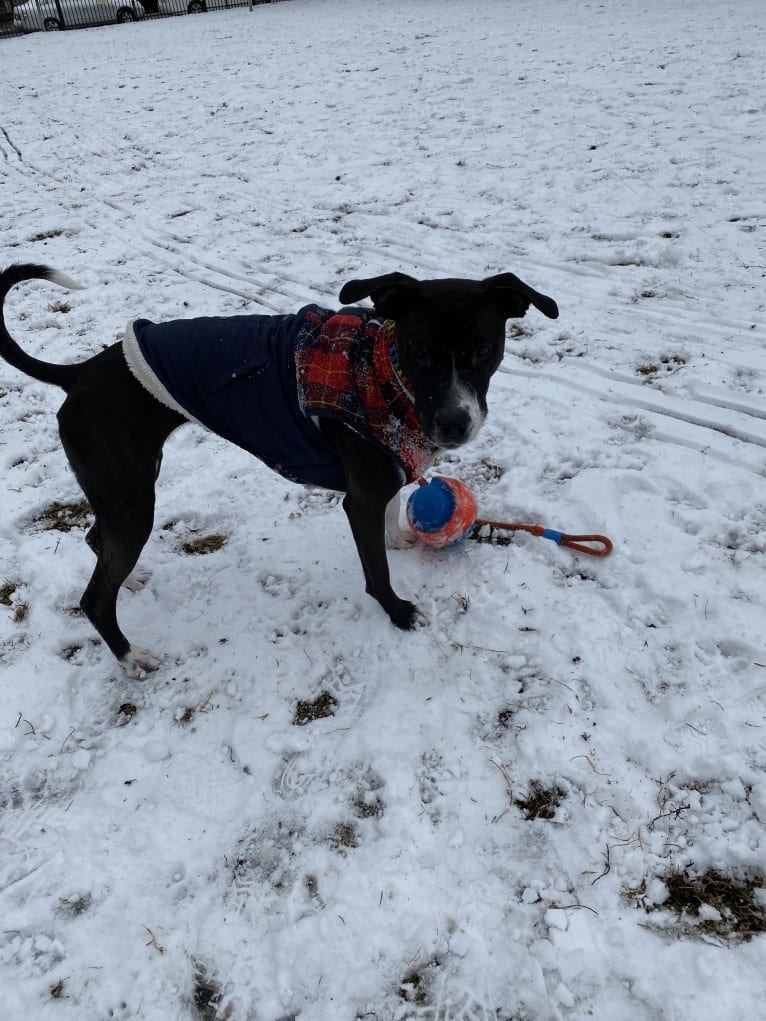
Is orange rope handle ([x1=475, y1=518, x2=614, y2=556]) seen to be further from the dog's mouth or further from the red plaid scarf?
the dog's mouth

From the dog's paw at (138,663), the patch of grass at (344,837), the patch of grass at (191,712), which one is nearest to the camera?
the patch of grass at (344,837)

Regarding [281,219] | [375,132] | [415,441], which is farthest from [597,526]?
[375,132]

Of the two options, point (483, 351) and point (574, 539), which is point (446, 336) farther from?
point (574, 539)

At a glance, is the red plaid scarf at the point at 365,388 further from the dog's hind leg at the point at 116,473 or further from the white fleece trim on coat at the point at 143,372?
the dog's hind leg at the point at 116,473

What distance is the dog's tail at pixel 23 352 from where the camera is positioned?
2.84m

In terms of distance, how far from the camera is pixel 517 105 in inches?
413

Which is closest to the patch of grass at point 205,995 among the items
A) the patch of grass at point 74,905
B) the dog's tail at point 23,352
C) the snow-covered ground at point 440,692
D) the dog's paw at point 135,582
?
the snow-covered ground at point 440,692

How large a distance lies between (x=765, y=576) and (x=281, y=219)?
6853 mm

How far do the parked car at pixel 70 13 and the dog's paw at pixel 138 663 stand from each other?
33039 mm

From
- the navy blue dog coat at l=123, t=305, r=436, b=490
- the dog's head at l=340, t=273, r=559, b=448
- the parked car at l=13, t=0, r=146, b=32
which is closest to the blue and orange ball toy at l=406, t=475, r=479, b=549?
the navy blue dog coat at l=123, t=305, r=436, b=490

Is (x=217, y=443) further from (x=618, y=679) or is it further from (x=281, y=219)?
(x=281, y=219)

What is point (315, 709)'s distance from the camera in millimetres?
2963

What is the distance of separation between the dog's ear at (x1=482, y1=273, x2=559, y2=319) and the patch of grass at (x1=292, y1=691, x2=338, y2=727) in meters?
1.97

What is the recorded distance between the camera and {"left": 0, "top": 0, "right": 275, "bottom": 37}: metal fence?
2659 cm
